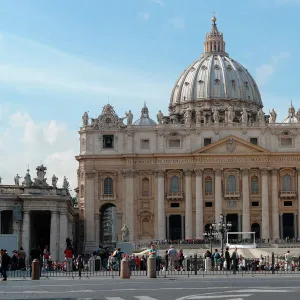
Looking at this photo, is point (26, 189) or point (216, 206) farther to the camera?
point (216, 206)

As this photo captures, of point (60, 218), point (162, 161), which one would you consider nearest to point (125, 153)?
point (162, 161)

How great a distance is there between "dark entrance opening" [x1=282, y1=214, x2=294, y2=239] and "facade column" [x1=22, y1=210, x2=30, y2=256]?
135ft

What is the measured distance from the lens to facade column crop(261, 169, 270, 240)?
105 meters

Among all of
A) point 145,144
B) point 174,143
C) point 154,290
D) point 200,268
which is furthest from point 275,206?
point 154,290

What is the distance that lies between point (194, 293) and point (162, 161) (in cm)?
7713

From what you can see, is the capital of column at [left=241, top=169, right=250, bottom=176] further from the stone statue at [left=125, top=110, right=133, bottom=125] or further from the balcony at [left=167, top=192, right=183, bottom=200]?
the stone statue at [left=125, top=110, right=133, bottom=125]

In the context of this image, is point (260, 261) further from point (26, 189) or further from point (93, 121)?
point (93, 121)

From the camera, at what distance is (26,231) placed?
246 feet

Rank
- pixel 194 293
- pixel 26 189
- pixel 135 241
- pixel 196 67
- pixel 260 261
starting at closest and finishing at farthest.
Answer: pixel 194 293 < pixel 260 261 < pixel 26 189 < pixel 135 241 < pixel 196 67

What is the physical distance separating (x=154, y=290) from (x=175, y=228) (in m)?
77.1

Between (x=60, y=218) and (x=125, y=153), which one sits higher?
(x=125, y=153)

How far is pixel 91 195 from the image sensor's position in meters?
106

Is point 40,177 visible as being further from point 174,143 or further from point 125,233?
point 174,143

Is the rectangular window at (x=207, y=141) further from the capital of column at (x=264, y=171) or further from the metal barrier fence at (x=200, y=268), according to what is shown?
the metal barrier fence at (x=200, y=268)
